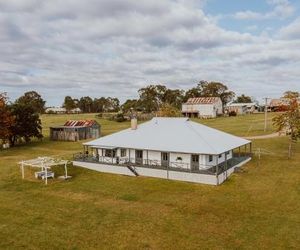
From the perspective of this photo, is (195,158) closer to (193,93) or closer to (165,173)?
(165,173)

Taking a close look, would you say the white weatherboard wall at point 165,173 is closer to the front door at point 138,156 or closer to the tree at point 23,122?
the front door at point 138,156

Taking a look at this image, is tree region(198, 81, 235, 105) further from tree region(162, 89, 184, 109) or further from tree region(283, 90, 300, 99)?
tree region(283, 90, 300, 99)

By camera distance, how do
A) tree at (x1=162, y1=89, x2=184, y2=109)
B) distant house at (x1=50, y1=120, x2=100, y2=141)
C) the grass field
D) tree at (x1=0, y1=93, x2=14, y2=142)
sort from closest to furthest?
the grass field, tree at (x1=0, y1=93, x2=14, y2=142), distant house at (x1=50, y1=120, x2=100, y2=141), tree at (x1=162, y1=89, x2=184, y2=109)

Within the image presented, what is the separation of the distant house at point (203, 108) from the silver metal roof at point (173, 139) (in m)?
69.4

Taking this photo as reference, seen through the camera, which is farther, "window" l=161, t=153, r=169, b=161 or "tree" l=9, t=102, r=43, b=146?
"tree" l=9, t=102, r=43, b=146

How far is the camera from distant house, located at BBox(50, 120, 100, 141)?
68.5 metres

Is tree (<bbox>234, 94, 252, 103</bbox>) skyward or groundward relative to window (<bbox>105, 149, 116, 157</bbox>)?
skyward

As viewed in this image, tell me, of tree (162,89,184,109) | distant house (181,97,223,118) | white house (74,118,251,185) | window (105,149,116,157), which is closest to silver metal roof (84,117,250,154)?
white house (74,118,251,185)

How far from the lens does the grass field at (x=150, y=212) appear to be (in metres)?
21.5

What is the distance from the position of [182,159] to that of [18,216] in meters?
Result: 17.4

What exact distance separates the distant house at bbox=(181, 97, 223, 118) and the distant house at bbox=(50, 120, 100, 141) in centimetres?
4996

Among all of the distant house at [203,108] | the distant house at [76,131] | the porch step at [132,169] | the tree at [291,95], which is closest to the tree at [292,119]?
the tree at [291,95]

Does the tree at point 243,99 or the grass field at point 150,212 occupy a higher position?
the tree at point 243,99

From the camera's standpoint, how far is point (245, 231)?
22656 millimetres
